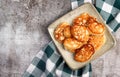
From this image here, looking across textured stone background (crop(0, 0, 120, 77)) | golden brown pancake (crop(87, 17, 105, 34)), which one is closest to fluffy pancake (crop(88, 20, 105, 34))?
golden brown pancake (crop(87, 17, 105, 34))

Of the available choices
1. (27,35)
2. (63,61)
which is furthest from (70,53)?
(27,35)

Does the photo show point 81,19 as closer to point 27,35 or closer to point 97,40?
point 97,40

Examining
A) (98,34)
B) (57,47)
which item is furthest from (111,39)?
(57,47)

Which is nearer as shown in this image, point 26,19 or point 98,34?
point 98,34

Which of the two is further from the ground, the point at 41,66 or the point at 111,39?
the point at 111,39

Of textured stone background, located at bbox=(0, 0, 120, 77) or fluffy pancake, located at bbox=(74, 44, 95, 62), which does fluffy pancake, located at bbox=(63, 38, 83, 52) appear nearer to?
fluffy pancake, located at bbox=(74, 44, 95, 62)

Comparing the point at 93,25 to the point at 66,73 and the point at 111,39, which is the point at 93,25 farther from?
the point at 66,73
